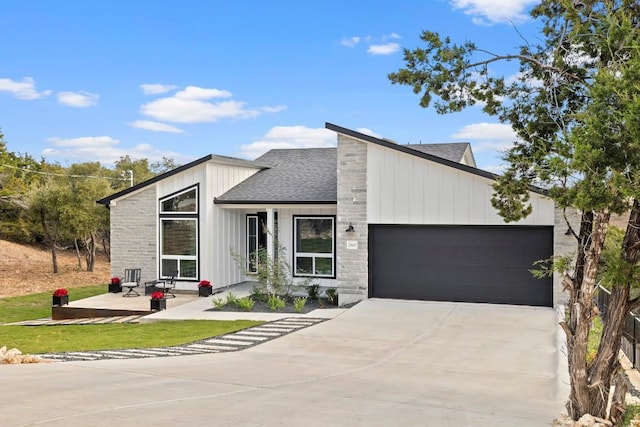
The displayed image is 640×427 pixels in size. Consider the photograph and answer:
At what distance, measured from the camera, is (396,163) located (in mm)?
15156

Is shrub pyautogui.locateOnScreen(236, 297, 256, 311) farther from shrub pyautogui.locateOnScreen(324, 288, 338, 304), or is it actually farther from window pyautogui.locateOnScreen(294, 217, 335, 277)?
window pyautogui.locateOnScreen(294, 217, 335, 277)

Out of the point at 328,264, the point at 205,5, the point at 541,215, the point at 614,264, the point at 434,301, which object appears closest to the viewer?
the point at 614,264

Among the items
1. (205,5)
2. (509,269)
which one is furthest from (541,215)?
(205,5)

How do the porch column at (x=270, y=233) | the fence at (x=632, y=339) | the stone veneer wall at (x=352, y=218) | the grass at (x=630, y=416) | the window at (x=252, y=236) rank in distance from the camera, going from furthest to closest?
the window at (x=252, y=236) → the porch column at (x=270, y=233) → the stone veneer wall at (x=352, y=218) → the fence at (x=632, y=339) → the grass at (x=630, y=416)

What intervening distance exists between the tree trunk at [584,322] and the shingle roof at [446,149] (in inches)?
538

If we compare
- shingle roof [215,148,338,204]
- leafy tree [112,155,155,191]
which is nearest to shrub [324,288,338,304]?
shingle roof [215,148,338,204]

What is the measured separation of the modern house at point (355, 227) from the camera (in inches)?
569

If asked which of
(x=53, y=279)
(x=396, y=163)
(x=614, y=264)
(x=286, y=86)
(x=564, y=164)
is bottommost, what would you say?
(x=53, y=279)

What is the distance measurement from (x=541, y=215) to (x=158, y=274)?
38.2ft

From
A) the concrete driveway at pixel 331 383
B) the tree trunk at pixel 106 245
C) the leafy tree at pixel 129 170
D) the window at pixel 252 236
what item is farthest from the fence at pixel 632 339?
the leafy tree at pixel 129 170

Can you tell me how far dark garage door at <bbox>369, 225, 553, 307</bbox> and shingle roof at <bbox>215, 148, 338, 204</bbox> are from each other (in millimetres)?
2499

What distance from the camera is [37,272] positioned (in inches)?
1077

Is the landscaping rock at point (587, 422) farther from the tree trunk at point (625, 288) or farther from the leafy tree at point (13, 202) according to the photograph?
the leafy tree at point (13, 202)

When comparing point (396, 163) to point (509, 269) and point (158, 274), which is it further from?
point (158, 274)
